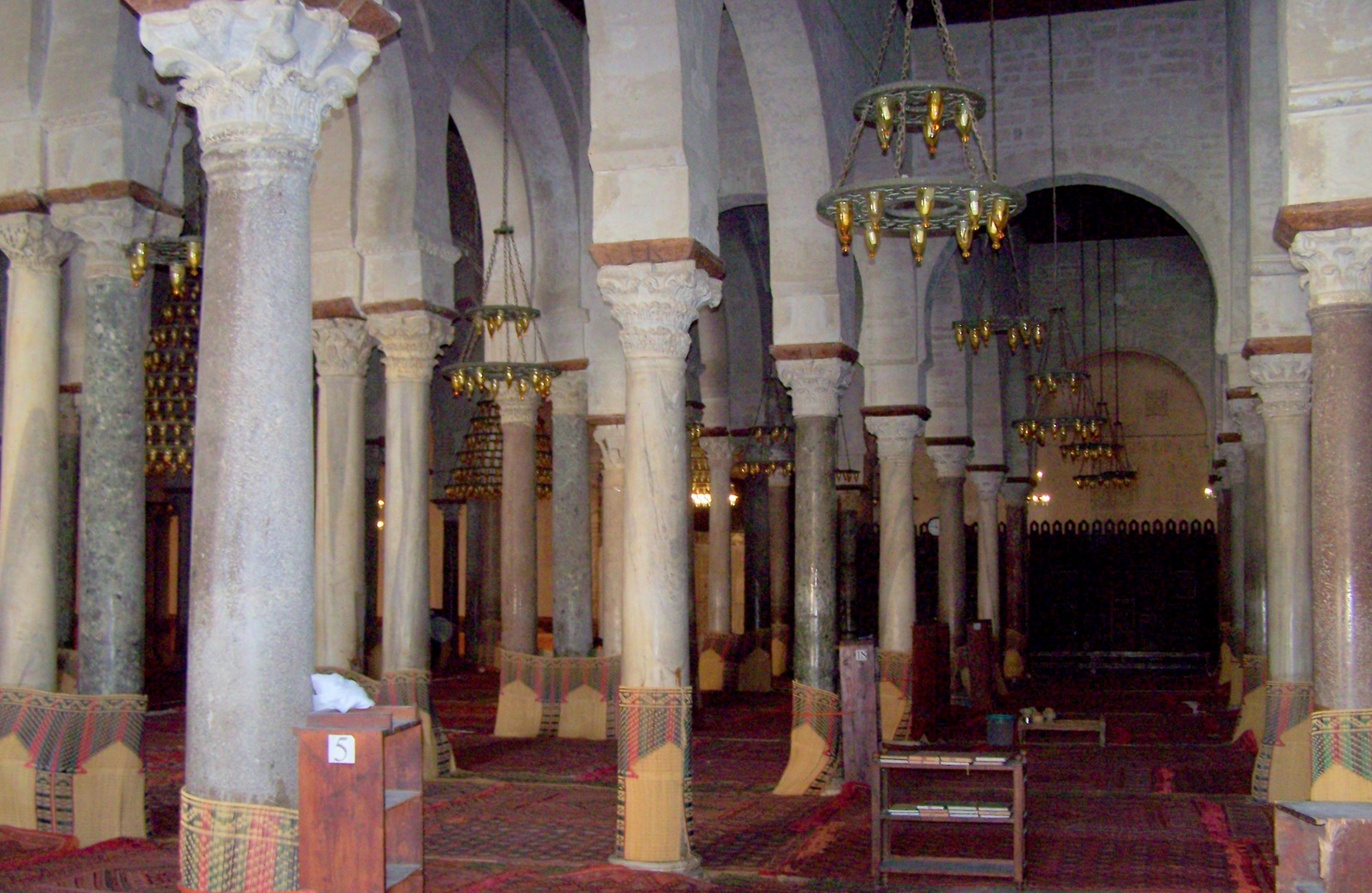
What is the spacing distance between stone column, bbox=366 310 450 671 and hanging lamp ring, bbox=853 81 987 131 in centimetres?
399

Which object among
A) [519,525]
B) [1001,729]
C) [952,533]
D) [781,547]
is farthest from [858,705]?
[781,547]

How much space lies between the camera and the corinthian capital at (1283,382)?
32.2ft

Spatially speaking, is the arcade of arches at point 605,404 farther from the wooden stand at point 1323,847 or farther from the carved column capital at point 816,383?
the wooden stand at point 1323,847

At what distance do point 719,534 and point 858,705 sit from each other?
882 cm

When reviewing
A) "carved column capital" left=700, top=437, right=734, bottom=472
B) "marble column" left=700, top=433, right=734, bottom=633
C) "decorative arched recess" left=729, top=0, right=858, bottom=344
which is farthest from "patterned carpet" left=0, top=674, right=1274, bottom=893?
"carved column capital" left=700, top=437, right=734, bottom=472

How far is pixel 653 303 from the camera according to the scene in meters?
7.11

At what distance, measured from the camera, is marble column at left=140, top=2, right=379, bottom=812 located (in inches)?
165

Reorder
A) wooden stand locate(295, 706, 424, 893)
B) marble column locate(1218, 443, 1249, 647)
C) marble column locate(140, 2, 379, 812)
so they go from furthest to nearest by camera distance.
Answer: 1. marble column locate(1218, 443, 1249, 647)
2. marble column locate(140, 2, 379, 812)
3. wooden stand locate(295, 706, 424, 893)

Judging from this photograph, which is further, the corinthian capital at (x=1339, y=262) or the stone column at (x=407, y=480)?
the stone column at (x=407, y=480)

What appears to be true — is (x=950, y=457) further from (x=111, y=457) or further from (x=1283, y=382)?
(x=111, y=457)

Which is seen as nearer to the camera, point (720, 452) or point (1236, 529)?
point (1236, 529)

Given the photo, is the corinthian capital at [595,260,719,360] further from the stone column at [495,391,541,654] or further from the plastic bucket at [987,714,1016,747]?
the stone column at [495,391,541,654]

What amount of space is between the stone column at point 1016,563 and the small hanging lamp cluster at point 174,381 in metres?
11.7

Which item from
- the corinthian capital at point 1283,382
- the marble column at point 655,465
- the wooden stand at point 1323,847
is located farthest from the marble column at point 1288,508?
the marble column at point 655,465
